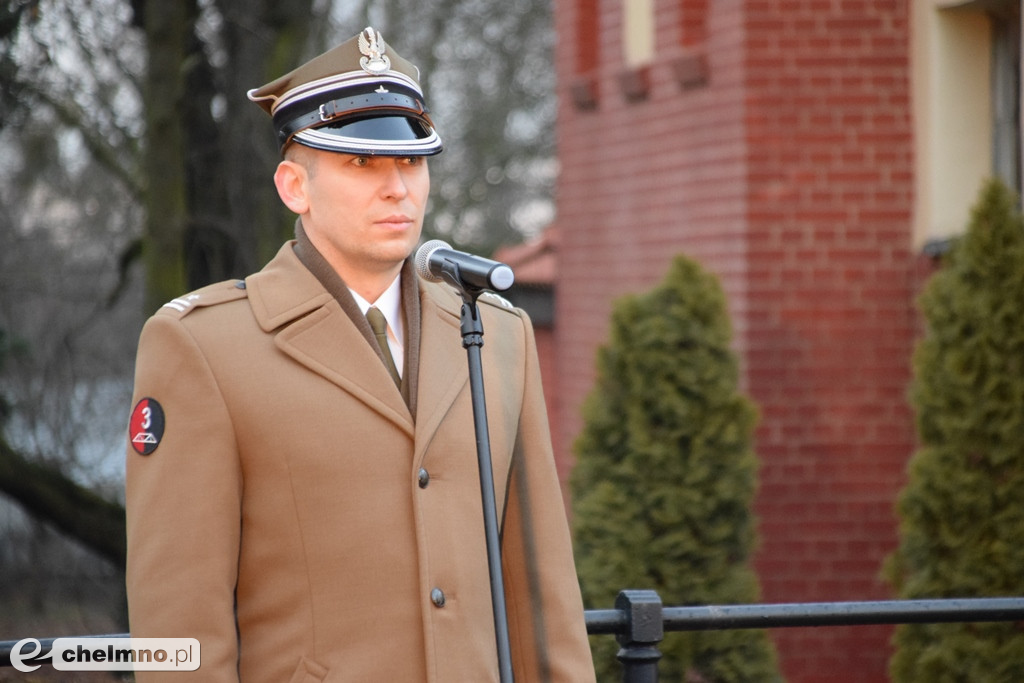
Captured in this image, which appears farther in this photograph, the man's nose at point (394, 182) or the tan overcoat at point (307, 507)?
the man's nose at point (394, 182)

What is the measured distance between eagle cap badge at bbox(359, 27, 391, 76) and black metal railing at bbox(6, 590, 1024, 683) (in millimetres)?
1441

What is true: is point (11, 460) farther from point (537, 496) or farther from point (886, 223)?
point (537, 496)

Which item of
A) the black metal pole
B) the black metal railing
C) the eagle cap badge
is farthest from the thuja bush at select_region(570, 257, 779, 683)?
the black metal pole

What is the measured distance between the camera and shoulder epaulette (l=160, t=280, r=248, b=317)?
2594 mm

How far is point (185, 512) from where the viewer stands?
242 centimetres

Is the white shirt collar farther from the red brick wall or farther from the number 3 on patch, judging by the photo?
the red brick wall

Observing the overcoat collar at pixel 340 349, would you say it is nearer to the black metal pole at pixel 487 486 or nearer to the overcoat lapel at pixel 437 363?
the overcoat lapel at pixel 437 363

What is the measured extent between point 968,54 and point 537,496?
4830 millimetres

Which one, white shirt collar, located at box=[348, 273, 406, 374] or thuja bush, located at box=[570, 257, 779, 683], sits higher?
white shirt collar, located at box=[348, 273, 406, 374]

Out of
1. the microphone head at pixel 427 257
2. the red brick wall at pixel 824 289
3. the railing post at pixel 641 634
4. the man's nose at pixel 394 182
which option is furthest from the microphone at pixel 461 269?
the red brick wall at pixel 824 289

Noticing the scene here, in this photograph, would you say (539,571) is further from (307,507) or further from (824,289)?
(824,289)

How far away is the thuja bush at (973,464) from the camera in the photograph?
18.7ft

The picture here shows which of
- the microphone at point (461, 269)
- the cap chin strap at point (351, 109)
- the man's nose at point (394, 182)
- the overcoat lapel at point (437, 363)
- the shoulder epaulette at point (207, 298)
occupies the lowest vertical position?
the overcoat lapel at point (437, 363)

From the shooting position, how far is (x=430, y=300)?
9.16 ft
